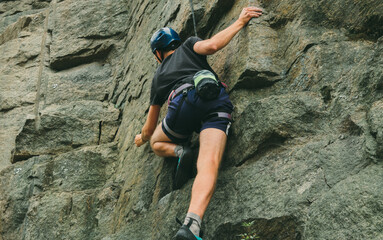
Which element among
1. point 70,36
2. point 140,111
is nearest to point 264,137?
point 140,111

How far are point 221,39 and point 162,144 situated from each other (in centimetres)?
154

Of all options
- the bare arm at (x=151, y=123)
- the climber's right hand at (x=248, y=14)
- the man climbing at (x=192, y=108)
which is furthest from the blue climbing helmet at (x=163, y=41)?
the climber's right hand at (x=248, y=14)

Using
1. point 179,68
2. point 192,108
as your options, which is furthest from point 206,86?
point 179,68

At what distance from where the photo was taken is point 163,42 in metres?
6.21

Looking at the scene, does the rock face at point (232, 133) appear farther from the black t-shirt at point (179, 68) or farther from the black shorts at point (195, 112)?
the black t-shirt at point (179, 68)

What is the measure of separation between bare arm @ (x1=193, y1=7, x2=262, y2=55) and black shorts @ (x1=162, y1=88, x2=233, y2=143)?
0.58 m

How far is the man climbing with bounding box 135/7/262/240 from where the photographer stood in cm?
472

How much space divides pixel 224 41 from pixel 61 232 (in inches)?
167

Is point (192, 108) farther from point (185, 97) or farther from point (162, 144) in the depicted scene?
point (162, 144)

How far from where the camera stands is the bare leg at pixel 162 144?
5750 mm

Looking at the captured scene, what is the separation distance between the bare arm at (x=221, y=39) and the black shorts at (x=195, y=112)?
22.9 inches

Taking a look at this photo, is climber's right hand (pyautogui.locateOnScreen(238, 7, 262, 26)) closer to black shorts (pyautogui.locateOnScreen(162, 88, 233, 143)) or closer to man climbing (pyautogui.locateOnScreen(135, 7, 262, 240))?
man climbing (pyautogui.locateOnScreen(135, 7, 262, 240))

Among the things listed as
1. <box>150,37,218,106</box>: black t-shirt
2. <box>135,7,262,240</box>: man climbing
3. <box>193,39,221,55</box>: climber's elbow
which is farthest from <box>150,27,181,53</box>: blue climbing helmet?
<box>193,39,221,55</box>: climber's elbow

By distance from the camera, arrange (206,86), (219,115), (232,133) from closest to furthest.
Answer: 1. (206,86)
2. (219,115)
3. (232,133)
